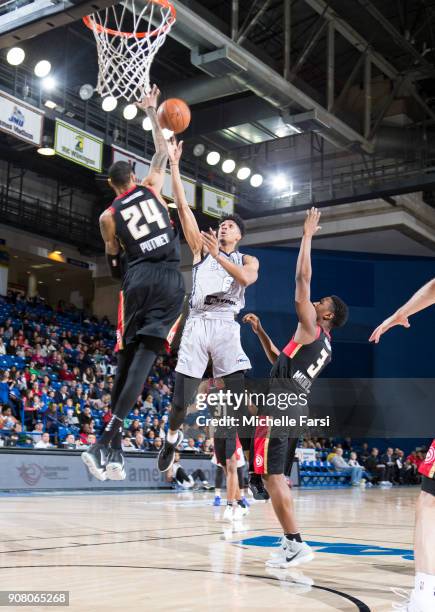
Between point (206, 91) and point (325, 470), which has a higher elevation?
point (206, 91)

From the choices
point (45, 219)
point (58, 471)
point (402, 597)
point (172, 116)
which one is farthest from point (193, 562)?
point (45, 219)

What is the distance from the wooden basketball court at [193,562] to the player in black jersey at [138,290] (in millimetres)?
738

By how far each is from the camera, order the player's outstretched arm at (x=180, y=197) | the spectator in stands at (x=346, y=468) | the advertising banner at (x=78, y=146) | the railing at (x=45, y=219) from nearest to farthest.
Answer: the player's outstretched arm at (x=180, y=197), the advertising banner at (x=78, y=146), the spectator in stands at (x=346, y=468), the railing at (x=45, y=219)

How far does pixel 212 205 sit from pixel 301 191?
4135 mm

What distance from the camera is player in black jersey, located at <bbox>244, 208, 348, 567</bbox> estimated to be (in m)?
4.91

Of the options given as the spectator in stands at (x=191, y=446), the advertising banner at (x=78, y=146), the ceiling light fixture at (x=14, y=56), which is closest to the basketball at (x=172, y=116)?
the ceiling light fixture at (x=14, y=56)

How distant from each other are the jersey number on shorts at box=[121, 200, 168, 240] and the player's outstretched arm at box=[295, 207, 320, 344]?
0.94 meters

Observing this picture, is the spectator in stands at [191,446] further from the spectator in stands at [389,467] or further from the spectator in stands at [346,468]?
the spectator in stands at [389,467]

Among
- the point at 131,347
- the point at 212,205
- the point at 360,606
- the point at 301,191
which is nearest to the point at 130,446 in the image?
the point at 212,205

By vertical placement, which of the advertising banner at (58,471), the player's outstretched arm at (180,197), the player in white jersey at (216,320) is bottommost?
the advertising banner at (58,471)

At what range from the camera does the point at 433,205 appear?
84.2 ft

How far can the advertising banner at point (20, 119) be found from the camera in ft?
47.9

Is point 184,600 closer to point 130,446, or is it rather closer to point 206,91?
point 130,446

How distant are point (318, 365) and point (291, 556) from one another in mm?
1360
